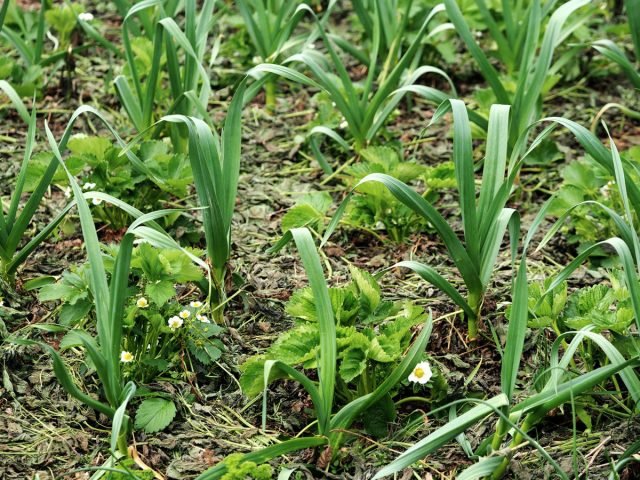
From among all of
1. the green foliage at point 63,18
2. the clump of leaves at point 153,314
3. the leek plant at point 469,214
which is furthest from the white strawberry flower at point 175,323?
the green foliage at point 63,18

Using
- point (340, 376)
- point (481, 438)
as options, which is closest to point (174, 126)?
point (340, 376)

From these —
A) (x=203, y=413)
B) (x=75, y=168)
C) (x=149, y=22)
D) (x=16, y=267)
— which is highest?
(x=149, y=22)

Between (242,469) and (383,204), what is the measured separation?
3.35 ft

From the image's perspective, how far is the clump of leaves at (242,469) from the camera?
1.81 m

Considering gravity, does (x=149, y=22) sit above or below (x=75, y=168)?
above

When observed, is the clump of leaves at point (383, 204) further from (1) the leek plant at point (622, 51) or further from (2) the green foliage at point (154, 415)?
(2) the green foliage at point (154, 415)

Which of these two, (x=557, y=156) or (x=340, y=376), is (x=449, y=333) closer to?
(x=340, y=376)

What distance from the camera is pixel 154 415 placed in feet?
6.92

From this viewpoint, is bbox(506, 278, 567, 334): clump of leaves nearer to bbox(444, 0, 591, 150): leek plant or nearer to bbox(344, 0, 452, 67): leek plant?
bbox(444, 0, 591, 150): leek plant

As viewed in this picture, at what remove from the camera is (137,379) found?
2209 millimetres

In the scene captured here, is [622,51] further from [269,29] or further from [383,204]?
[269,29]

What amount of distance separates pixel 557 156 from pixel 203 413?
60.6 inches

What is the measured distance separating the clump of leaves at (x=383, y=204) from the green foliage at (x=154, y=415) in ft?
2.68

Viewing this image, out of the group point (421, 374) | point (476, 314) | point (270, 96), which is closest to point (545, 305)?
point (476, 314)
